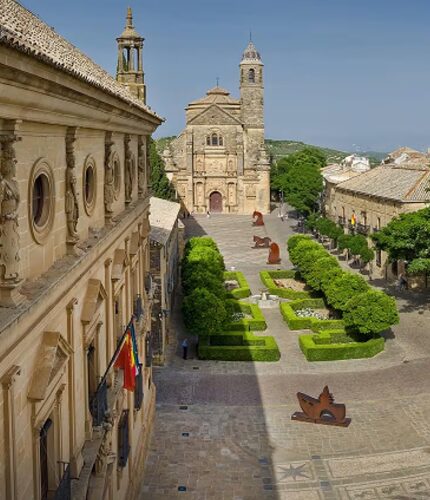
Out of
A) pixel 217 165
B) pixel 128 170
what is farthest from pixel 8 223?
pixel 217 165

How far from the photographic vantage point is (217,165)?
75.2 m

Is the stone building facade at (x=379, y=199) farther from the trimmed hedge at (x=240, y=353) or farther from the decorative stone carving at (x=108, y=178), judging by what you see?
the decorative stone carving at (x=108, y=178)

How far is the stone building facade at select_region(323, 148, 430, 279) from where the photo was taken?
39.8 m

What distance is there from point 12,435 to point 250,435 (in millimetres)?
13587

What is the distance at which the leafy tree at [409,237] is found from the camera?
29641 mm

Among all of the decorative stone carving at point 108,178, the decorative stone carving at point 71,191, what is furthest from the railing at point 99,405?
the decorative stone carving at point 108,178

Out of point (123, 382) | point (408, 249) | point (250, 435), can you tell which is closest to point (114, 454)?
point (123, 382)

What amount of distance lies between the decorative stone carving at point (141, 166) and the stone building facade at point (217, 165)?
56.7 metres

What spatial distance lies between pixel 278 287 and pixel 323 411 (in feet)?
58.1

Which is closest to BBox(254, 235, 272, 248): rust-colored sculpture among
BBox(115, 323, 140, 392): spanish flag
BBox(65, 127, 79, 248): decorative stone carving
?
BBox(115, 323, 140, 392): spanish flag

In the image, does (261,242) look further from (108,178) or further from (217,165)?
(108,178)

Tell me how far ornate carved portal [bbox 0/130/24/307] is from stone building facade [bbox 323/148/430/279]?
30251 mm

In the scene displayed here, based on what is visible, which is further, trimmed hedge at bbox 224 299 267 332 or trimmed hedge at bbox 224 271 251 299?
trimmed hedge at bbox 224 271 251 299

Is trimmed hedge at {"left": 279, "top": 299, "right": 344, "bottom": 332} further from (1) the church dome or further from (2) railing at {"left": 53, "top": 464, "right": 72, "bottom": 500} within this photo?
(1) the church dome
